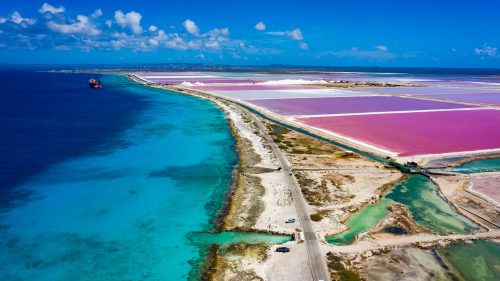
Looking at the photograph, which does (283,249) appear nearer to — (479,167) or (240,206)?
(240,206)

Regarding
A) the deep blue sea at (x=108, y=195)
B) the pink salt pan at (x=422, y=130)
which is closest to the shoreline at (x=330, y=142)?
the deep blue sea at (x=108, y=195)

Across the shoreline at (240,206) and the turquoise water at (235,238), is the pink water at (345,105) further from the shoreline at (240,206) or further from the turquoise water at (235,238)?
the turquoise water at (235,238)

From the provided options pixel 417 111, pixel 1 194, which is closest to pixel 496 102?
pixel 417 111

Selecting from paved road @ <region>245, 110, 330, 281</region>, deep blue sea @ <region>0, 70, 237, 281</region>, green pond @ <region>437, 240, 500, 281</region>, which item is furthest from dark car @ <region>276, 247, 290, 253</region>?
green pond @ <region>437, 240, 500, 281</region>

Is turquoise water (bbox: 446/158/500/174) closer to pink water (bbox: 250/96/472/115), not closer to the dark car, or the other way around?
the dark car

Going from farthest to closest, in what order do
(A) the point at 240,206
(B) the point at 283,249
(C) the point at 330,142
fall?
(C) the point at 330,142 < (A) the point at 240,206 < (B) the point at 283,249

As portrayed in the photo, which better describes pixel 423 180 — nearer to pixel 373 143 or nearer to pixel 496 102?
pixel 373 143

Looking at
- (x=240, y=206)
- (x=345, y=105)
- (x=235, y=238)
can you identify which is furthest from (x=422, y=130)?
(x=235, y=238)
